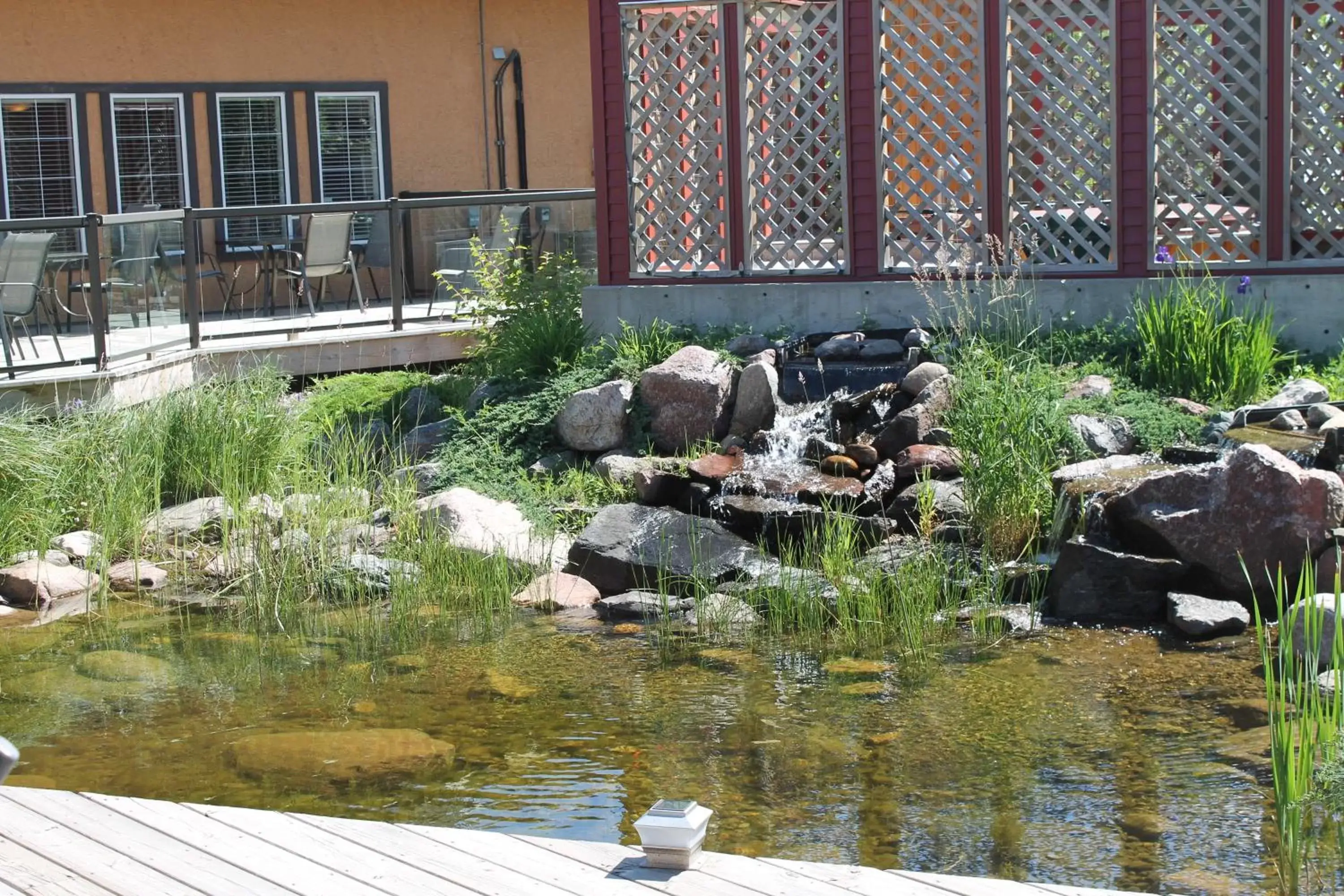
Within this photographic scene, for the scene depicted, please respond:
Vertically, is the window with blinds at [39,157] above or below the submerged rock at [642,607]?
above

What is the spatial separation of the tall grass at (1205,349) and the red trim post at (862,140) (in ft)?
6.89

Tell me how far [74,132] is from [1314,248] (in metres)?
10.2

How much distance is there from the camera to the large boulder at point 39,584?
8719mm

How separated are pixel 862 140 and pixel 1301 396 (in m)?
3.67

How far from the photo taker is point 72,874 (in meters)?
4.21

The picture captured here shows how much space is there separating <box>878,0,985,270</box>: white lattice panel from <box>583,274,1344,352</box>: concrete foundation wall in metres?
0.33

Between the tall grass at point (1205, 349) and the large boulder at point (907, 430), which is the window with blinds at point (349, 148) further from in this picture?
the tall grass at point (1205, 349)

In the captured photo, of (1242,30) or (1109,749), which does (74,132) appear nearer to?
(1242,30)

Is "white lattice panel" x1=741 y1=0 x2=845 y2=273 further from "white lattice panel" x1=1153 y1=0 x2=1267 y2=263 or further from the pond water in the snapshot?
the pond water

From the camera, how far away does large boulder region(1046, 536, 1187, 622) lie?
25.5 feet

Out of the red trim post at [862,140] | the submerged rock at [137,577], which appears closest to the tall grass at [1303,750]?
the submerged rock at [137,577]

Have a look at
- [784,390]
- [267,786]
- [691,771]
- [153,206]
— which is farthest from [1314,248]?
[153,206]

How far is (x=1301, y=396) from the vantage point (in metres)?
9.13

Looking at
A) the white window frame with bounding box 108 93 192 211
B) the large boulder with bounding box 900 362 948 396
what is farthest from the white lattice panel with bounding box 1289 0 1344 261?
the white window frame with bounding box 108 93 192 211
